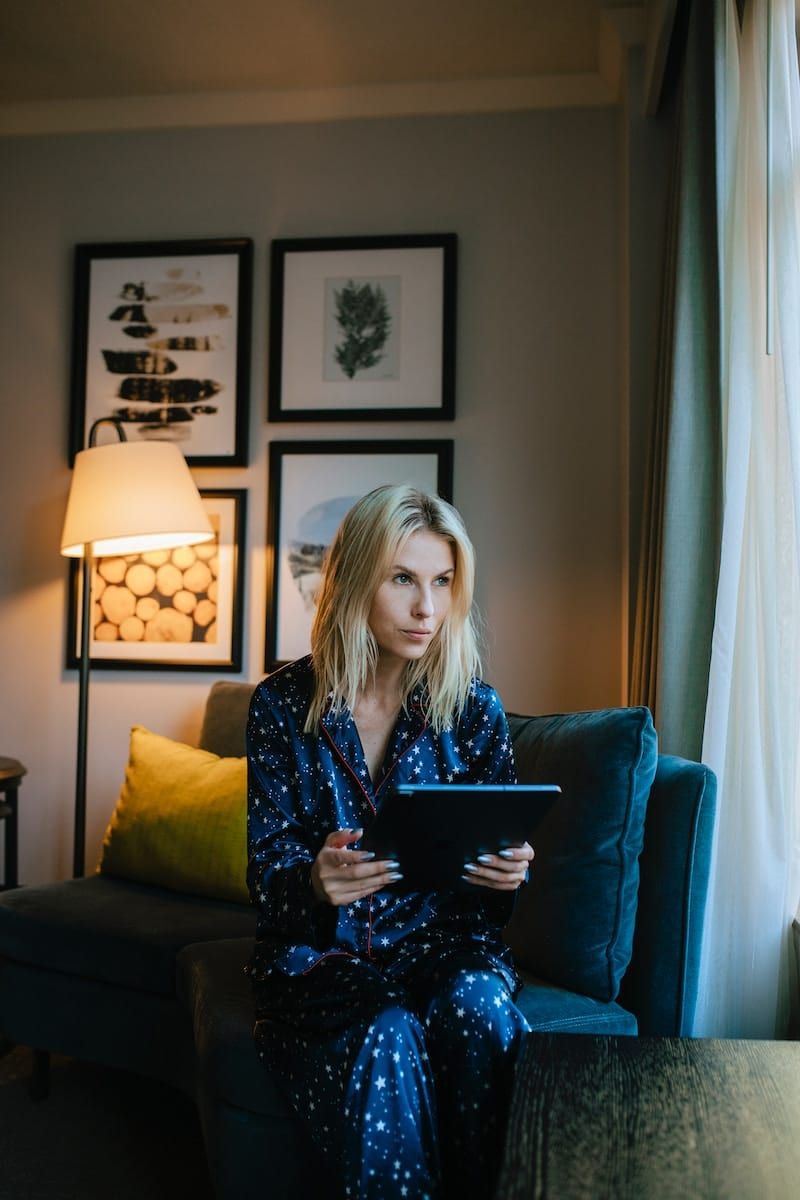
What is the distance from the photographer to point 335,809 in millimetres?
1553

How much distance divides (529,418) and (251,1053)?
1990 mm

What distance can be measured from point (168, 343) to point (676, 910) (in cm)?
229

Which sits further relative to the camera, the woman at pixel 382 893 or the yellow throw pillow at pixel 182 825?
the yellow throw pillow at pixel 182 825

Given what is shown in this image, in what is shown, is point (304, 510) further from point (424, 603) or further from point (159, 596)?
point (424, 603)

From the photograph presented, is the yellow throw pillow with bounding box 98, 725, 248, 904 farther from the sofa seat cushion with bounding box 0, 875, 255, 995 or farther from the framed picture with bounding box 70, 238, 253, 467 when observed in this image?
the framed picture with bounding box 70, 238, 253, 467

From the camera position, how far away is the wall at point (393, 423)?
2.91m

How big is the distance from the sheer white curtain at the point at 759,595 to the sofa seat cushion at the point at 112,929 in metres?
1.00

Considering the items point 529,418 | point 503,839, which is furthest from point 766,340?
point 529,418

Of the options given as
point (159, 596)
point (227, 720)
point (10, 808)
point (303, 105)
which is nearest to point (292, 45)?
point (303, 105)

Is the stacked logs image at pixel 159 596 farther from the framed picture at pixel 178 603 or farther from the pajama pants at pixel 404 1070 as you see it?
the pajama pants at pixel 404 1070

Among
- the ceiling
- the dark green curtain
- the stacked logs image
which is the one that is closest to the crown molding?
the ceiling

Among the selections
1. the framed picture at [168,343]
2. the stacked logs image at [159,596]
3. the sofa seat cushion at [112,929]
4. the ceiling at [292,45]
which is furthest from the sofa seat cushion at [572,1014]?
the ceiling at [292,45]

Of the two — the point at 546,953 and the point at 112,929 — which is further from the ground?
the point at 546,953

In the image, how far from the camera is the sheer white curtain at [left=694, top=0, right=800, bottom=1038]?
5.70ft
